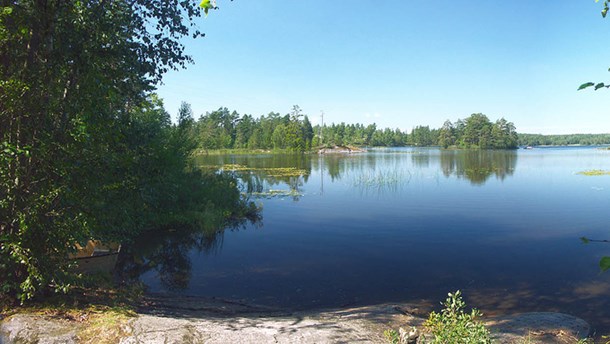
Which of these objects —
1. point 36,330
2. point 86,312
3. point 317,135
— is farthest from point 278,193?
point 317,135

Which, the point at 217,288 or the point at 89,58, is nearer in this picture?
the point at 89,58

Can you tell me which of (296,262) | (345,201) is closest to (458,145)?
(345,201)

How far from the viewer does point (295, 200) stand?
1008 inches

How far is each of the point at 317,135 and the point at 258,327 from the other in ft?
476

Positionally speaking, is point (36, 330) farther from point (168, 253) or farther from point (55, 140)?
point (168, 253)

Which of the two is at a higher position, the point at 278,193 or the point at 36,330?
the point at 36,330

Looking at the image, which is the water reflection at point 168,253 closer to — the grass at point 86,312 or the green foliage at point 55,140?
the grass at point 86,312

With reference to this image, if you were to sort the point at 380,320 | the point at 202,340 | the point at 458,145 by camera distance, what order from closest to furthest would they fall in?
the point at 202,340 → the point at 380,320 → the point at 458,145

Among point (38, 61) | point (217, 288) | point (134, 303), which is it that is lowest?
point (217, 288)

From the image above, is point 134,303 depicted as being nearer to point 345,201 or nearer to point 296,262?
point 296,262

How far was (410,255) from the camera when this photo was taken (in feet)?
44.2

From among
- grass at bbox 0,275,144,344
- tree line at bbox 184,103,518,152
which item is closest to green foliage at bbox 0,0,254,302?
grass at bbox 0,275,144,344

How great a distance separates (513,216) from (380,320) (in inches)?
636

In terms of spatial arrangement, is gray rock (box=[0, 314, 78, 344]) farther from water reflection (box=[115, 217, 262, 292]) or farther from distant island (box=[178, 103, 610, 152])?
distant island (box=[178, 103, 610, 152])
